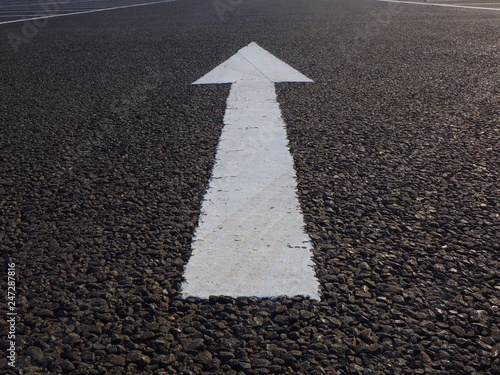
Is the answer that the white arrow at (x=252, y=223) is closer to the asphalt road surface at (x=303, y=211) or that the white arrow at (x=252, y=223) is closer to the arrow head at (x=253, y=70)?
the asphalt road surface at (x=303, y=211)

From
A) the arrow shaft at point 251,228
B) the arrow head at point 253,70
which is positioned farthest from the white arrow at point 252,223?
the arrow head at point 253,70

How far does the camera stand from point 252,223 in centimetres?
174

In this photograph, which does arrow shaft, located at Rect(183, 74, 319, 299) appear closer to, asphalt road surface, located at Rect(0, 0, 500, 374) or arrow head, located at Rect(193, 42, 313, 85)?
asphalt road surface, located at Rect(0, 0, 500, 374)

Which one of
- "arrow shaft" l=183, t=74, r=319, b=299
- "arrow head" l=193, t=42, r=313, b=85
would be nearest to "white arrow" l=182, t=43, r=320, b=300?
"arrow shaft" l=183, t=74, r=319, b=299

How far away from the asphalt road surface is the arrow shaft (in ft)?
0.14

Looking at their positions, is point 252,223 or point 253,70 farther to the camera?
point 253,70

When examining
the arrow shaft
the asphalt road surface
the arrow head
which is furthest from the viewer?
the arrow head

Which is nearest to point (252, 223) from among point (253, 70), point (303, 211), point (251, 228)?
point (251, 228)

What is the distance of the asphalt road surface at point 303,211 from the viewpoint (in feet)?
3.93

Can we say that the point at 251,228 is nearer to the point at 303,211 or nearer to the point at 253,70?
the point at 303,211

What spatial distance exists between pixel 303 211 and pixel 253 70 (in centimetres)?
247

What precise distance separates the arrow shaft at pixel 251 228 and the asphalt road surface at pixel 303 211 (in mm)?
43

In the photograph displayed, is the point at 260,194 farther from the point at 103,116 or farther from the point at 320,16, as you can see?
the point at 320,16

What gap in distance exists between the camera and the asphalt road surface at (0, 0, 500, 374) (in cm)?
120
